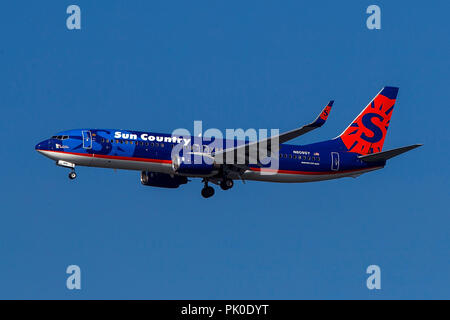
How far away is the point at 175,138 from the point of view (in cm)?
8225

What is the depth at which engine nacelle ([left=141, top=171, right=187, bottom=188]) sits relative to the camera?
8681 cm

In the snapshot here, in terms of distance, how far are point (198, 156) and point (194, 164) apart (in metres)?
0.95

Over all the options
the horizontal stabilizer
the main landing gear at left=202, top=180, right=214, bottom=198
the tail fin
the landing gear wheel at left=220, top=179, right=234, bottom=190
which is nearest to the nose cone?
the main landing gear at left=202, top=180, right=214, bottom=198

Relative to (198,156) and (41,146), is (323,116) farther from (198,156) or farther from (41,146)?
(41,146)

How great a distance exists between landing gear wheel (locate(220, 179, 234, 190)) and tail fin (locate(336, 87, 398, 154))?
43.2 ft

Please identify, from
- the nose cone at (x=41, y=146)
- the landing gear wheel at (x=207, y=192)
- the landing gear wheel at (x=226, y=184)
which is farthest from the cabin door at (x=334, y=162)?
the nose cone at (x=41, y=146)

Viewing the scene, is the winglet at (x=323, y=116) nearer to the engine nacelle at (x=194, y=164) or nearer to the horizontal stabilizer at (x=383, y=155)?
the engine nacelle at (x=194, y=164)

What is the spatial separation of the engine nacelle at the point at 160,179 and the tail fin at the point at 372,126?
53.0 feet

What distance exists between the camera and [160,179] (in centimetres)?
8700

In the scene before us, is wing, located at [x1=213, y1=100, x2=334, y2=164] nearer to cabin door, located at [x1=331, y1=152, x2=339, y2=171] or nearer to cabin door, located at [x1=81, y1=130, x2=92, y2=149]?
cabin door, located at [x1=331, y1=152, x2=339, y2=171]

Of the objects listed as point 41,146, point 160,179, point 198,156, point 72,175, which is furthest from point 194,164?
point 41,146
